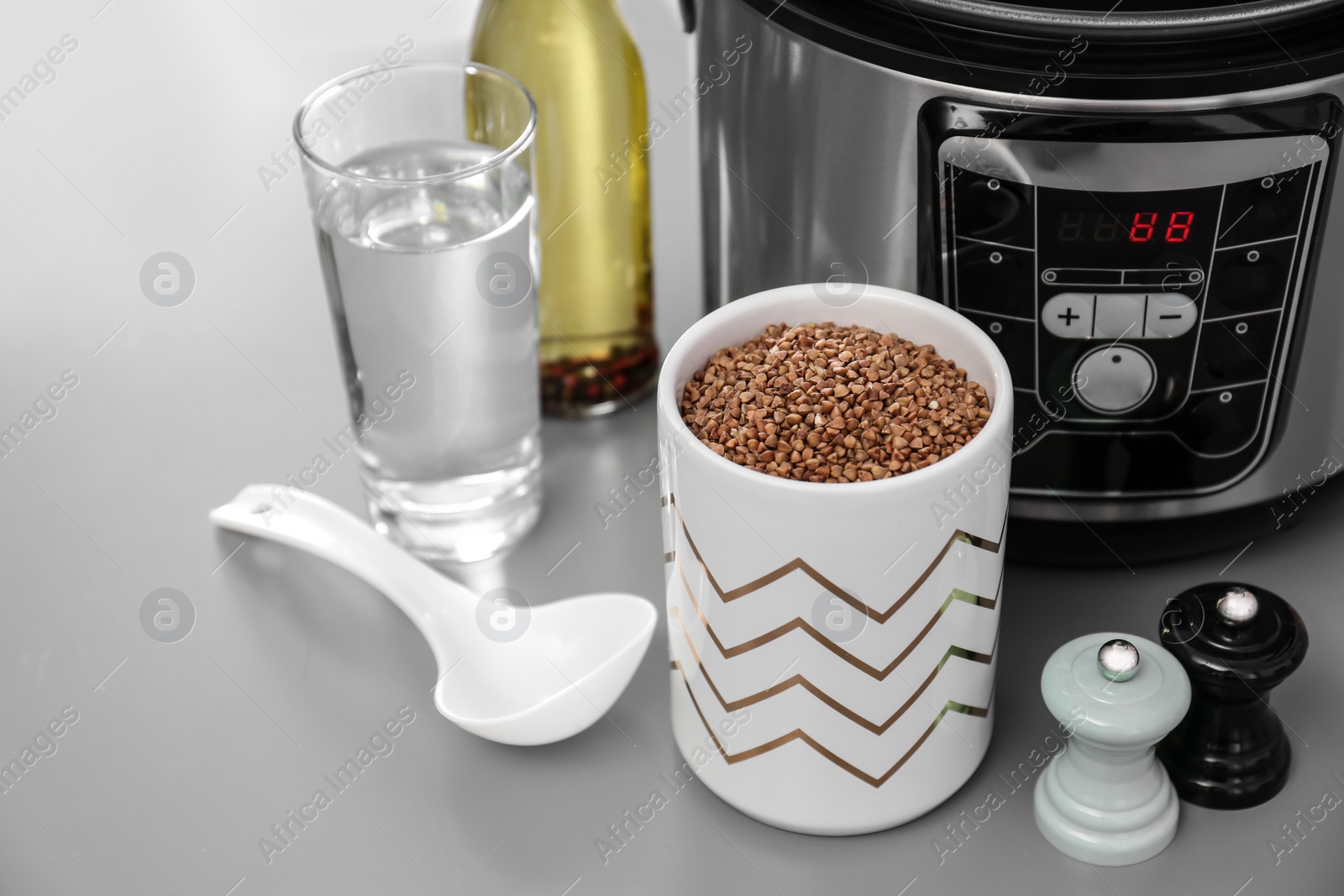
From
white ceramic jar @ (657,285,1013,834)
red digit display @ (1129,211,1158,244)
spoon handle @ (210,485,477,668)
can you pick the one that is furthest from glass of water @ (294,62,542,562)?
red digit display @ (1129,211,1158,244)

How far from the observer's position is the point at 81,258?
873 millimetres

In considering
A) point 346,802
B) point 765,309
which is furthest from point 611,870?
point 765,309

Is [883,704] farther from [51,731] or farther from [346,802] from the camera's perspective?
[51,731]

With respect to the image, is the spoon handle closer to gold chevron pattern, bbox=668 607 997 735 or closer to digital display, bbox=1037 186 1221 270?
gold chevron pattern, bbox=668 607 997 735

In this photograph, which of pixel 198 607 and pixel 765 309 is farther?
pixel 198 607

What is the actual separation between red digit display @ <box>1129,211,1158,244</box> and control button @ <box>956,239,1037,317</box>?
36 mm

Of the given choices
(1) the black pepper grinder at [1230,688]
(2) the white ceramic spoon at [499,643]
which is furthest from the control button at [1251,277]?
(2) the white ceramic spoon at [499,643]

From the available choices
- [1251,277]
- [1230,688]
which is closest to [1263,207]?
[1251,277]

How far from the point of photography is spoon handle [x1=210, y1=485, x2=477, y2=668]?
66 centimetres

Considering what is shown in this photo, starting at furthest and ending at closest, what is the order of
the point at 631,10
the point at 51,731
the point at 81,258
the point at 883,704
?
1. the point at 631,10
2. the point at 81,258
3. the point at 51,731
4. the point at 883,704

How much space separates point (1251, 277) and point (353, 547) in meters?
0.39

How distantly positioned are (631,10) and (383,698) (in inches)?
21.1

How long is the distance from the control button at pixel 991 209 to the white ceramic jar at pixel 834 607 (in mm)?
40

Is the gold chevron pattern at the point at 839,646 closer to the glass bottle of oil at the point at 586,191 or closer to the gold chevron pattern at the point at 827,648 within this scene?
the gold chevron pattern at the point at 827,648
